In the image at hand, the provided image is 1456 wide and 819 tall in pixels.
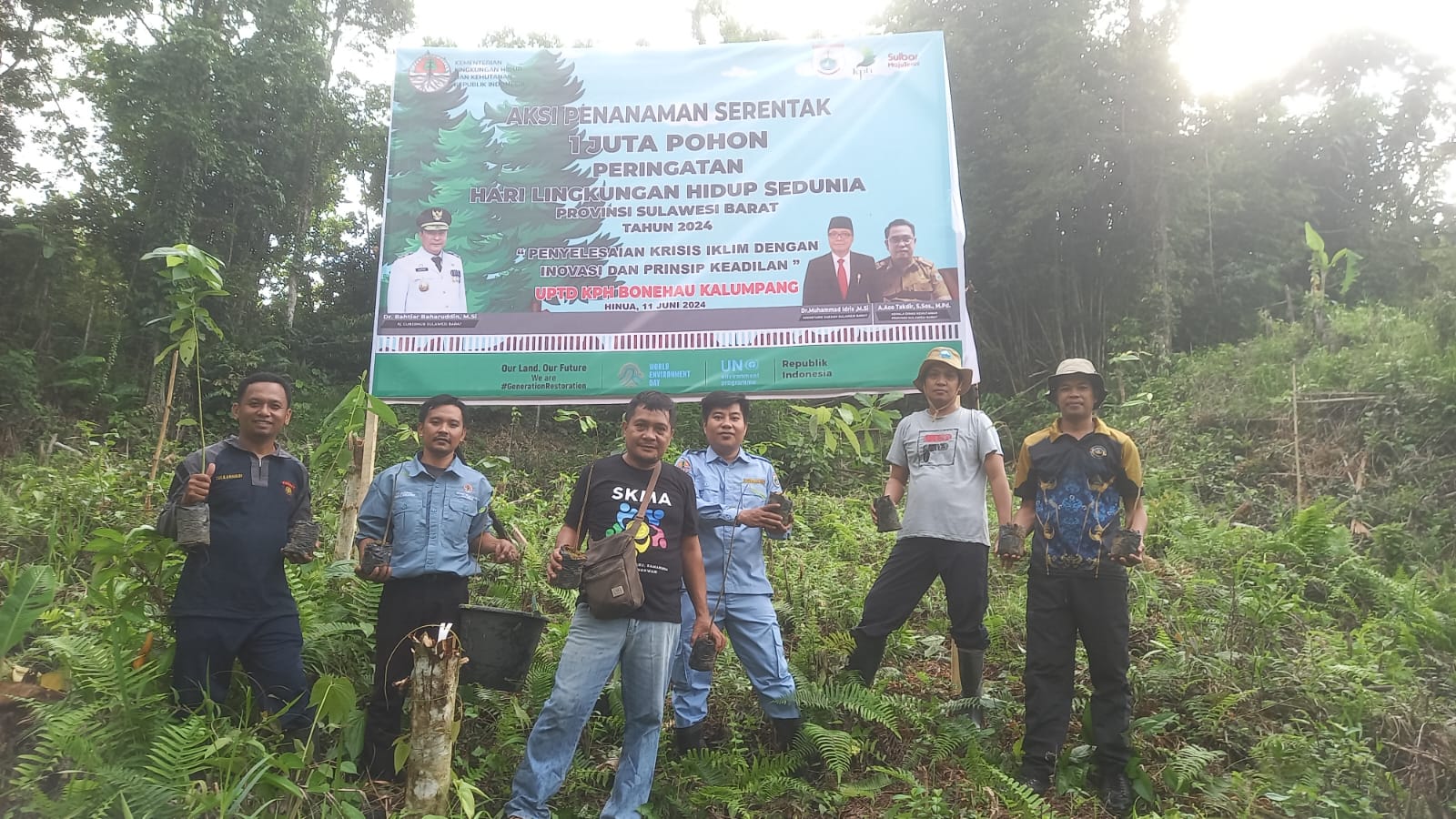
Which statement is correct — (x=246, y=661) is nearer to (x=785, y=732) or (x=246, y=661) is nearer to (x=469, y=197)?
(x=785, y=732)

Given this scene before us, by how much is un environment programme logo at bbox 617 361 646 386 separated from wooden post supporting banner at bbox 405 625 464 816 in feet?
7.58

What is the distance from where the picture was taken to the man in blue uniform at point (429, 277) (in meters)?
5.02

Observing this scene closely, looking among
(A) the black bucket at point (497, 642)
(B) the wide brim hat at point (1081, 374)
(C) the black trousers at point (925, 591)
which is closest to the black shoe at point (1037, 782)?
(C) the black trousers at point (925, 591)

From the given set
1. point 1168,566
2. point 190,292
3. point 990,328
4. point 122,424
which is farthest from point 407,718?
point 990,328

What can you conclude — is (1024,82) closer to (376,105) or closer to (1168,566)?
(1168,566)

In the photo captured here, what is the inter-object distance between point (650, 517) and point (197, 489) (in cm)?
167

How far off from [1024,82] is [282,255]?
1401 centimetres

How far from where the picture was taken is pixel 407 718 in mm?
3393

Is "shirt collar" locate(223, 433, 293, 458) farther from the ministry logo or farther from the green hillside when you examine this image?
the ministry logo

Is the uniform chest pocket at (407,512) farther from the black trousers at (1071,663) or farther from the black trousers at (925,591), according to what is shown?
the black trousers at (1071,663)

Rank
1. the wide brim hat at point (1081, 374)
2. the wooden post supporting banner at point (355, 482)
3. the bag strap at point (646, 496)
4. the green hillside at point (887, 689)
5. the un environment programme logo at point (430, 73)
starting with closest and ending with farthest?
the green hillside at point (887, 689) < the bag strap at point (646, 496) < the wide brim hat at point (1081, 374) < the wooden post supporting banner at point (355, 482) < the un environment programme logo at point (430, 73)

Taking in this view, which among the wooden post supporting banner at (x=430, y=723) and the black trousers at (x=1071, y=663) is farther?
the black trousers at (x=1071, y=663)

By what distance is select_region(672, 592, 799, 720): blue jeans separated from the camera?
3.59 m

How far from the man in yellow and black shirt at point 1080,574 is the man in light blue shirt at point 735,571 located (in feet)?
A: 3.41
